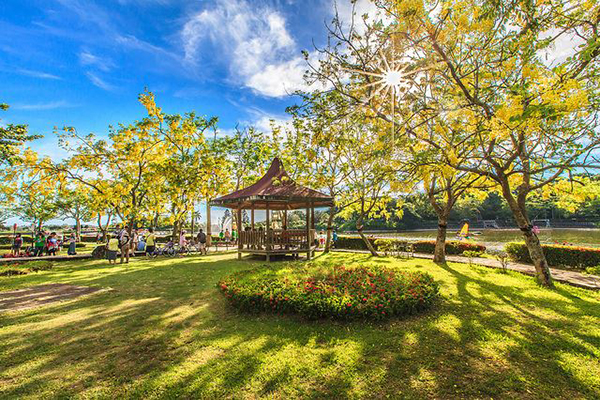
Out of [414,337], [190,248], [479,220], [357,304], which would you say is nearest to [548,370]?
[414,337]

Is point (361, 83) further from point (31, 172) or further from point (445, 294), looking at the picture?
point (31, 172)

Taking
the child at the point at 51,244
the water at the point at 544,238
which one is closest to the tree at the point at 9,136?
the child at the point at 51,244

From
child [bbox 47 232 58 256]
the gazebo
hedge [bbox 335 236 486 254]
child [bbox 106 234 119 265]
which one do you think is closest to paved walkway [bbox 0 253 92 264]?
child [bbox 47 232 58 256]

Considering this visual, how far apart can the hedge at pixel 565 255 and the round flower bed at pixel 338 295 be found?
29.1ft

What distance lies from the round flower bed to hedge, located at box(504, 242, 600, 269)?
888cm

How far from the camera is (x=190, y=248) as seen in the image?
18016 millimetres

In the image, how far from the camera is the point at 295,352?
4062 mm

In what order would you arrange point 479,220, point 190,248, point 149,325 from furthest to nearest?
point 479,220 → point 190,248 → point 149,325

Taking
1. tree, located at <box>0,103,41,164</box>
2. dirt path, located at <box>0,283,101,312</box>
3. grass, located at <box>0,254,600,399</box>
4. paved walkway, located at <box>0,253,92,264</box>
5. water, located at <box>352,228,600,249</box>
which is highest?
tree, located at <box>0,103,41,164</box>

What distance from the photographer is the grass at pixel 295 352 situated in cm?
324

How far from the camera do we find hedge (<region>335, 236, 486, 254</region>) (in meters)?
14.9

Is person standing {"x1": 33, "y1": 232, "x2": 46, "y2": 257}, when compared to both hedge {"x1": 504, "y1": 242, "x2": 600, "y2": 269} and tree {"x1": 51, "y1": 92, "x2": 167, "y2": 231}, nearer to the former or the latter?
tree {"x1": 51, "y1": 92, "x2": 167, "y2": 231}

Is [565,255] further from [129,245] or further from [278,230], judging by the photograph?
[129,245]

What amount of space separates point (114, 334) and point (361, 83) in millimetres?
8280
